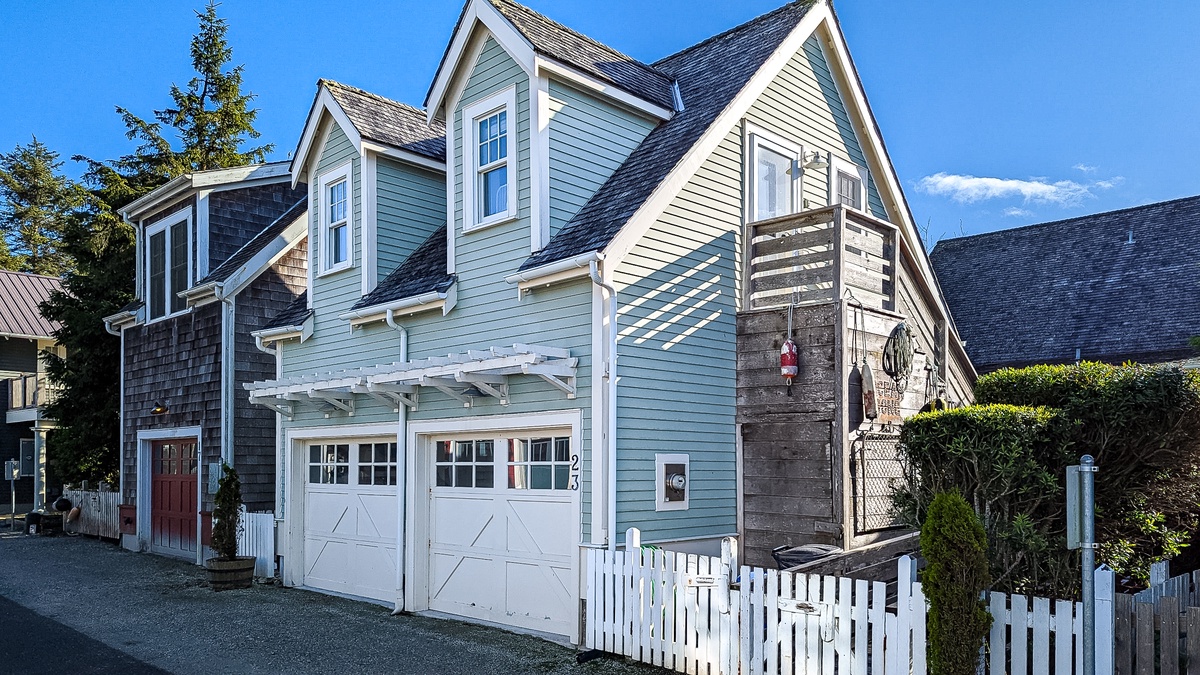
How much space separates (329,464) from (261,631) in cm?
369

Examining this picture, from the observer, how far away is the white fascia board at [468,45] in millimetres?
10938

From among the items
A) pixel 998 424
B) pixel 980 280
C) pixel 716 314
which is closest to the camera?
pixel 998 424

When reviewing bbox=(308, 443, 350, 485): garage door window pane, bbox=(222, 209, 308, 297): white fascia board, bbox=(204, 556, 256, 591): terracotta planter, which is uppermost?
bbox=(222, 209, 308, 297): white fascia board

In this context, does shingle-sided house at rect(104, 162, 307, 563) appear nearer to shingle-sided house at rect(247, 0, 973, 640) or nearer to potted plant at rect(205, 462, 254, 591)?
potted plant at rect(205, 462, 254, 591)

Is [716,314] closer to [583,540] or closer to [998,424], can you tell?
[583,540]

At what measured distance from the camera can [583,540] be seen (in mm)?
9906

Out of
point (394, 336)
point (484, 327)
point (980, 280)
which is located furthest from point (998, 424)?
point (980, 280)

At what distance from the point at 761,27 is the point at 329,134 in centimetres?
671

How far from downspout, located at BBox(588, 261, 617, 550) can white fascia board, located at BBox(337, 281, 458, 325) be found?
2.69 meters

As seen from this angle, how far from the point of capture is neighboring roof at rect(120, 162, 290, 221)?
60.0 feet

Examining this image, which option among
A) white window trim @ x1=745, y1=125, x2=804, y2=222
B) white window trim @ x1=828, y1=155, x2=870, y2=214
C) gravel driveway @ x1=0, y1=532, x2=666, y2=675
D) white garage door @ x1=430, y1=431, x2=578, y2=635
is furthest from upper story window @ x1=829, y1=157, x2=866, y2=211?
gravel driveway @ x1=0, y1=532, x2=666, y2=675

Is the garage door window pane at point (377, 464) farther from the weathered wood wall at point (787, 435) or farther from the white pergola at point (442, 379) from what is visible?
the weathered wood wall at point (787, 435)

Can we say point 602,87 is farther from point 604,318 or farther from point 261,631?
point 261,631

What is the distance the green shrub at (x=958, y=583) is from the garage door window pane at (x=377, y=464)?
27.4 feet
